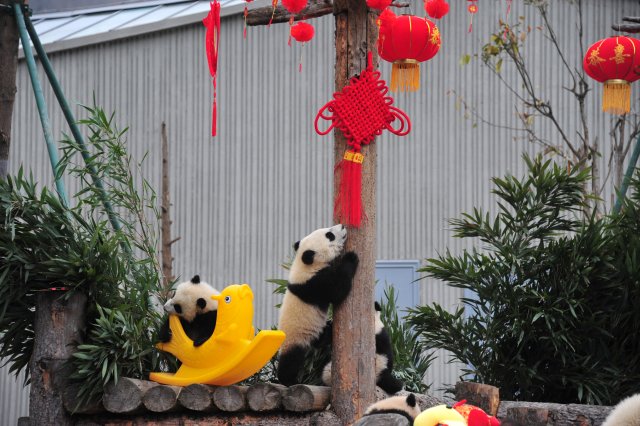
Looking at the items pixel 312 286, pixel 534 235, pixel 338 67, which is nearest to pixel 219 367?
pixel 312 286

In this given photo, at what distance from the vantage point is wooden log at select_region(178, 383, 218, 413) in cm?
518

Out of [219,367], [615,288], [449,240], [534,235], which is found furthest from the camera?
[449,240]

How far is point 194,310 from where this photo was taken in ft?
17.8

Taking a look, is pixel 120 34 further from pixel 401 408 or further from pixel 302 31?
pixel 401 408

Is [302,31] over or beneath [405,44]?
over

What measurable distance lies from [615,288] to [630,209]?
58cm

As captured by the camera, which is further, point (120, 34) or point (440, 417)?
point (120, 34)

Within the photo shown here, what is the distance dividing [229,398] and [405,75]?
2084 mm

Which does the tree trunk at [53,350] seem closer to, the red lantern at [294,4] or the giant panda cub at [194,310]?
the giant panda cub at [194,310]

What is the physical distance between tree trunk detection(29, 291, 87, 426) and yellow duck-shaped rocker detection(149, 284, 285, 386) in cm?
46

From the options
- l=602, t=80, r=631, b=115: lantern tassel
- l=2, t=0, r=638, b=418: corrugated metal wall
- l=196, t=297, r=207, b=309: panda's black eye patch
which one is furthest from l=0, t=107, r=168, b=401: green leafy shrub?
l=2, t=0, r=638, b=418: corrugated metal wall

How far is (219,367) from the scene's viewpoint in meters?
5.23

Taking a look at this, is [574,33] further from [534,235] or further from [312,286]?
[312,286]

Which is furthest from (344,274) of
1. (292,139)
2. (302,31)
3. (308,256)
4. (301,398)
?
(292,139)
